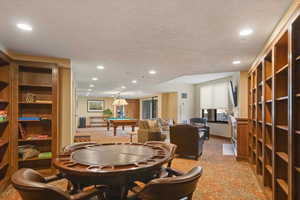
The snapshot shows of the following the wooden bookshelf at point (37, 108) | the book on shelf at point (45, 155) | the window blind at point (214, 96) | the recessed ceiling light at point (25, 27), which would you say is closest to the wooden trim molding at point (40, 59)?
the wooden bookshelf at point (37, 108)

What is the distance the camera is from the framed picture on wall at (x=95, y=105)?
14.7 metres

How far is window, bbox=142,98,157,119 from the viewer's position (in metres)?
13.4

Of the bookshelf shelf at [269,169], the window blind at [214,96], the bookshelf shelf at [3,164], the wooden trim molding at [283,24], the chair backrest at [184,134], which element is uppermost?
the wooden trim molding at [283,24]

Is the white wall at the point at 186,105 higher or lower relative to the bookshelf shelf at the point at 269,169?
higher

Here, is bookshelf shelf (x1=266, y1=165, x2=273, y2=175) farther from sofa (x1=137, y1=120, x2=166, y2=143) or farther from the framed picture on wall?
the framed picture on wall

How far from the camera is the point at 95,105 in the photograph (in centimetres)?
1484

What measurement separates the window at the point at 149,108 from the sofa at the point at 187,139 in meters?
8.32

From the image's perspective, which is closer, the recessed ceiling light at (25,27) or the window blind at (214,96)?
the recessed ceiling light at (25,27)

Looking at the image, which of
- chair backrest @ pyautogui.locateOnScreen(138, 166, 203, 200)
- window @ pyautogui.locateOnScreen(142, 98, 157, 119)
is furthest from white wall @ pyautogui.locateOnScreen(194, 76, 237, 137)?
chair backrest @ pyautogui.locateOnScreen(138, 166, 203, 200)

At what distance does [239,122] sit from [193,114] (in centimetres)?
531

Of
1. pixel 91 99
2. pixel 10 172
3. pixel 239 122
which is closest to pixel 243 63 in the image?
pixel 239 122

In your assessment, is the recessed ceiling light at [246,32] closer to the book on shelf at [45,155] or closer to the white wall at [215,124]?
the book on shelf at [45,155]

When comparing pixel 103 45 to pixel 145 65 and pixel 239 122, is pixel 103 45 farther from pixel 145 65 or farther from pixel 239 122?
pixel 239 122

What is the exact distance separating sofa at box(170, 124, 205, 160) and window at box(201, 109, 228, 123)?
12.7 feet
